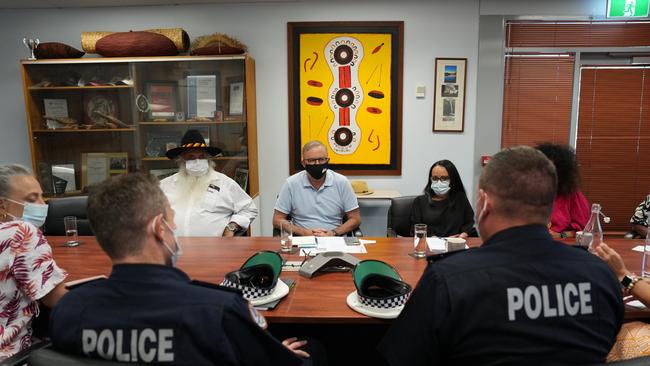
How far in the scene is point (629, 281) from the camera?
4.99ft

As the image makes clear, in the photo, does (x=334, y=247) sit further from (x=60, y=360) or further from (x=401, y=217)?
(x=60, y=360)

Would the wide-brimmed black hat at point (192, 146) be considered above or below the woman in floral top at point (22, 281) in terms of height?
above

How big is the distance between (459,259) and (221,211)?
2248 millimetres

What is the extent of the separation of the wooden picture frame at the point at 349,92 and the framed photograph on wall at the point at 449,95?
37 centimetres

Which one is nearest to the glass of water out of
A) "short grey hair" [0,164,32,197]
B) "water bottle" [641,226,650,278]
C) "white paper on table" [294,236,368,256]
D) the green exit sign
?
"short grey hair" [0,164,32,197]

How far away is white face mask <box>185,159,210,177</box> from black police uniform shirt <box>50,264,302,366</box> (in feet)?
6.71

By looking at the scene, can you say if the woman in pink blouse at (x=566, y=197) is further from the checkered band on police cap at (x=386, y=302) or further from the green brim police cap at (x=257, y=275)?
the green brim police cap at (x=257, y=275)

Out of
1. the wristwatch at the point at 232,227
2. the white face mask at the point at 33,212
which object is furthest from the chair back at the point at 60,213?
the white face mask at the point at 33,212

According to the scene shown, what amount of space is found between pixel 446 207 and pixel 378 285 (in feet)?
4.72

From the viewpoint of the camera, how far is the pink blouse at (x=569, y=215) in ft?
8.42

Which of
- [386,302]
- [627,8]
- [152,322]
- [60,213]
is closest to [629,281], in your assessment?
[386,302]

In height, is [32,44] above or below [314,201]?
above

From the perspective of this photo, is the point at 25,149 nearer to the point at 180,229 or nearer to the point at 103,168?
the point at 103,168

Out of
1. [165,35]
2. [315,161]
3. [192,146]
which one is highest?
[165,35]
